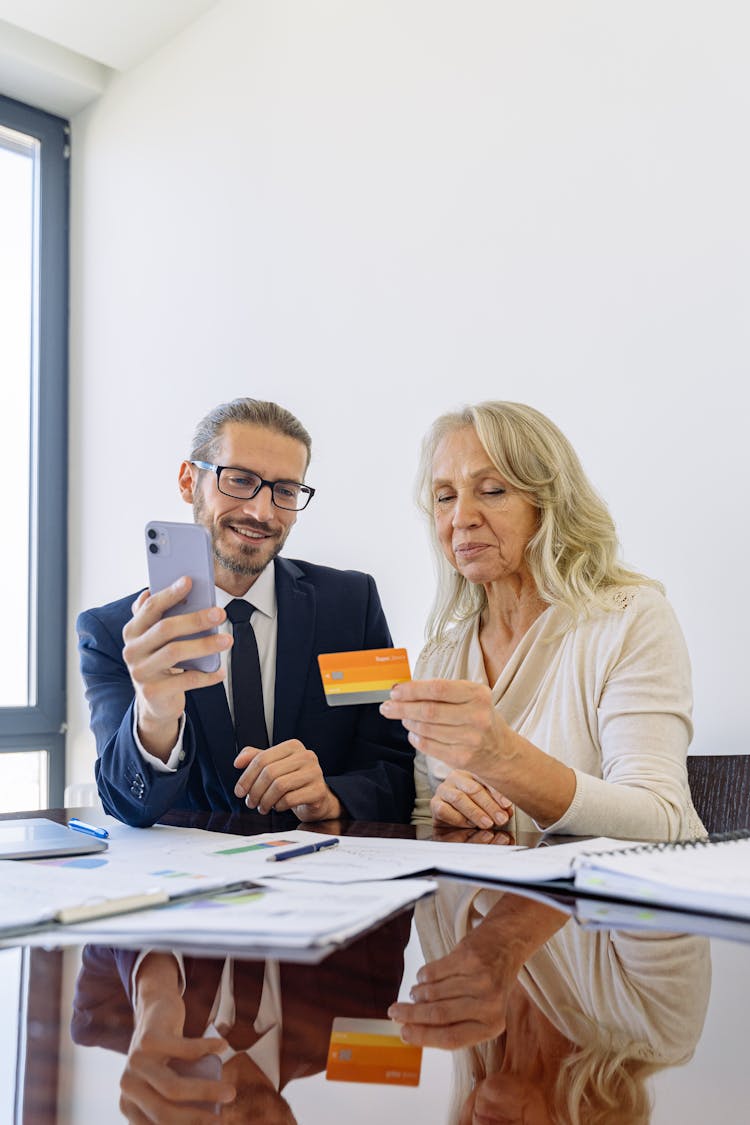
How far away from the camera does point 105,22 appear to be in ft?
12.8

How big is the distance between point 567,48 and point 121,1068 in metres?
2.77

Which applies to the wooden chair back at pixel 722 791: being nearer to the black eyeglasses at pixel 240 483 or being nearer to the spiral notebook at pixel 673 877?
the spiral notebook at pixel 673 877

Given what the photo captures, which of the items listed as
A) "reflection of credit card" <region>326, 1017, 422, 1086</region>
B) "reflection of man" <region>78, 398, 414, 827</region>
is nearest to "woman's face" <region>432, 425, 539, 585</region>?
"reflection of man" <region>78, 398, 414, 827</region>

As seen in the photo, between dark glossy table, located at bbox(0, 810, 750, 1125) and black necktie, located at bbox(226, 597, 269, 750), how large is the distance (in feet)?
3.43

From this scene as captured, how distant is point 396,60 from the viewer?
10.3 feet

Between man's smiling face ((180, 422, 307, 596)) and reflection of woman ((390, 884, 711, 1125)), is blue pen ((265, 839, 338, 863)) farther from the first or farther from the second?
man's smiling face ((180, 422, 307, 596))

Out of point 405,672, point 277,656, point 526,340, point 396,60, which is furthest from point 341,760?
point 396,60

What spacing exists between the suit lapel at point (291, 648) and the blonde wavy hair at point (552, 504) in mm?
324

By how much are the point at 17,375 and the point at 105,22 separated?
1.47m

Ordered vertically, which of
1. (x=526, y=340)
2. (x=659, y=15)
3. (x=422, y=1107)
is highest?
(x=659, y=15)

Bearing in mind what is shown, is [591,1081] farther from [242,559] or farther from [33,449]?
[33,449]

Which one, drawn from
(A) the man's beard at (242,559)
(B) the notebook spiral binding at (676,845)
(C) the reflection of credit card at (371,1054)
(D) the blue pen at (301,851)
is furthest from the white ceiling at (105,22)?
(C) the reflection of credit card at (371,1054)

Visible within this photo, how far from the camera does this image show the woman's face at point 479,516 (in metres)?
1.92

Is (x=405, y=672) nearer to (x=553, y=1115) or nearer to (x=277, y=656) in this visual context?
(x=277, y=656)
